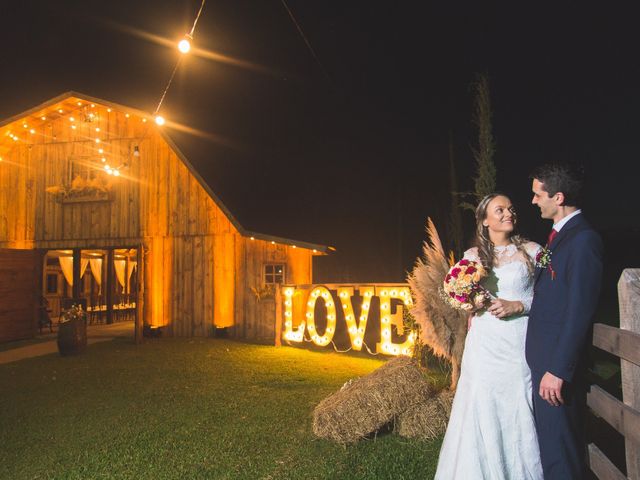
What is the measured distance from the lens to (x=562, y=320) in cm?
251

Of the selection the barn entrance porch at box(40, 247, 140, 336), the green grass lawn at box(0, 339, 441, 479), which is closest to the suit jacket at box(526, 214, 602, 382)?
the green grass lawn at box(0, 339, 441, 479)

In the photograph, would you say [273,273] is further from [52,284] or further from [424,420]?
[52,284]

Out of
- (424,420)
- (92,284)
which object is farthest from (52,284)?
(424,420)

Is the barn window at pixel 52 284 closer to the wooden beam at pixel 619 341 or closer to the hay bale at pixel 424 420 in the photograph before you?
the hay bale at pixel 424 420

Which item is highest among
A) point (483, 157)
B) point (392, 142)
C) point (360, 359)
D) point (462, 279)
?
point (392, 142)

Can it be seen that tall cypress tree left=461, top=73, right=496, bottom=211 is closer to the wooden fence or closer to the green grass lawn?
the green grass lawn

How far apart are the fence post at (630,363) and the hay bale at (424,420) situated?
102 inches

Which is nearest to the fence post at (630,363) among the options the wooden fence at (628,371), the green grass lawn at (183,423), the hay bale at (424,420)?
the wooden fence at (628,371)

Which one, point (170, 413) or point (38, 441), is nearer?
point (38, 441)

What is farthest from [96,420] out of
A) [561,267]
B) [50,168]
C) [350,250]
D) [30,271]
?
[350,250]

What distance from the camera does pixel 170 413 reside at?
5.96 meters

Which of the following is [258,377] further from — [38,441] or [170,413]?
[38,441]

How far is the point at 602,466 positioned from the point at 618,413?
0.59 metres

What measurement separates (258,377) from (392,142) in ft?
55.5
